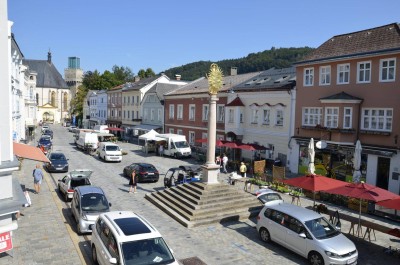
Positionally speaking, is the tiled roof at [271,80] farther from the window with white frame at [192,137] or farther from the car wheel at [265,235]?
the car wheel at [265,235]

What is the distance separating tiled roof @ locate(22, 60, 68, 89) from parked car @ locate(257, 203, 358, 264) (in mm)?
115504

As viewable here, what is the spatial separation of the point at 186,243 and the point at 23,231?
689 centimetres

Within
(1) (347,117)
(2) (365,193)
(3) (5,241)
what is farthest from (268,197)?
(3) (5,241)

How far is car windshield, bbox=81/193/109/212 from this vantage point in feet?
48.8

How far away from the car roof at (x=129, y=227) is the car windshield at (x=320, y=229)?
5.65 metres

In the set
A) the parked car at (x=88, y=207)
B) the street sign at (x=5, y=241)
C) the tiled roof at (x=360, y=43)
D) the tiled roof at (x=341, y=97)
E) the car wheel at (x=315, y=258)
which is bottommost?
the car wheel at (x=315, y=258)

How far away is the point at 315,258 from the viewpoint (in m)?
12.0

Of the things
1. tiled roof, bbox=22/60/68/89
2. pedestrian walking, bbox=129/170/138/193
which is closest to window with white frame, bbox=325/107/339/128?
pedestrian walking, bbox=129/170/138/193

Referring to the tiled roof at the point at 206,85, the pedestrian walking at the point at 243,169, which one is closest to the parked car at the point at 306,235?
the pedestrian walking at the point at 243,169

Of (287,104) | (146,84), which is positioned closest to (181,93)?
(146,84)

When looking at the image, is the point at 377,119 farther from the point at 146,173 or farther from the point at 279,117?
the point at 146,173

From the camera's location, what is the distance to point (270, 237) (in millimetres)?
14070

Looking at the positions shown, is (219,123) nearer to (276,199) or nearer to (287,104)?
(287,104)

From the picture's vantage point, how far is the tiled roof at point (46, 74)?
114188mm
